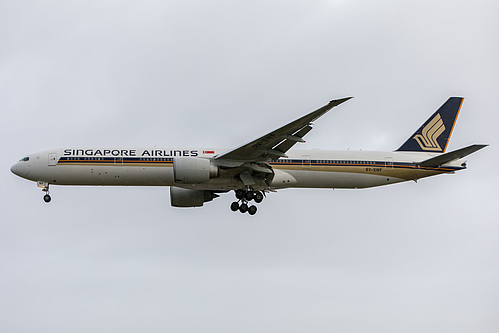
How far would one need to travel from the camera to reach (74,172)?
42.4 m

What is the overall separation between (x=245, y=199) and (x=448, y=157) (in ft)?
38.4

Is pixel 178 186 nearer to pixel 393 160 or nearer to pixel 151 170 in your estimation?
pixel 151 170

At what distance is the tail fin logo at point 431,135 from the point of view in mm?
46062

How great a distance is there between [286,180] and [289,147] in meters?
2.93

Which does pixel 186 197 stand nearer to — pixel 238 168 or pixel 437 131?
pixel 238 168

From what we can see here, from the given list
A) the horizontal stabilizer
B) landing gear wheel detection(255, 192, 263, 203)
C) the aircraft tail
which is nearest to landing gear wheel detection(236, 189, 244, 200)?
landing gear wheel detection(255, 192, 263, 203)

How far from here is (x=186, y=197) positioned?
4556cm

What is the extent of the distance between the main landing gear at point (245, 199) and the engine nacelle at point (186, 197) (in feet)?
9.44

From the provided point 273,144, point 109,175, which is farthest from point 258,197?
point 109,175

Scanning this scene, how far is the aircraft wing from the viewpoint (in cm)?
3769

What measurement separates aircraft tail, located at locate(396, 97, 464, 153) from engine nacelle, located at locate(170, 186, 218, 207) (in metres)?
12.3

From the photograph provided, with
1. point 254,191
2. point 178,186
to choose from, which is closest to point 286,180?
point 254,191

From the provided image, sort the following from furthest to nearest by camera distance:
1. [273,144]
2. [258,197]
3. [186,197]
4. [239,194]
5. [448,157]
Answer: [186,197]
[239,194]
[258,197]
[448,157]
[273,144]

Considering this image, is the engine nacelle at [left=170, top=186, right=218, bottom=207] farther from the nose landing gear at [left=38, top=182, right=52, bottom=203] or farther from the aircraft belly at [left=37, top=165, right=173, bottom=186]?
the nose landing gear at [left=38, top=182, right=52, bottom=203]
